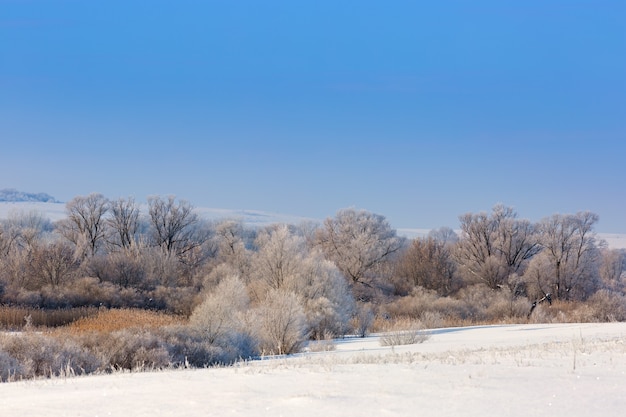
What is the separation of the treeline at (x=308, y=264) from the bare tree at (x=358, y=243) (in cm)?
15

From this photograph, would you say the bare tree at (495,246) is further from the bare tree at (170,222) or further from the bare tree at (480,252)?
the bare tree at (170,222)

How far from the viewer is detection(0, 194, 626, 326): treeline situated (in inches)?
1543

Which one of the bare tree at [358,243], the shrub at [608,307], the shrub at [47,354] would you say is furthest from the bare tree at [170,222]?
the shrub at [47,354]

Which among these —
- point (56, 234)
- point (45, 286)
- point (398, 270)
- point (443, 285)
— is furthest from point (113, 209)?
point (443, 285)

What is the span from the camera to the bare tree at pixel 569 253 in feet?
194

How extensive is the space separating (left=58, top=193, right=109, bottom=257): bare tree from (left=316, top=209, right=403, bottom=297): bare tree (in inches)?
944

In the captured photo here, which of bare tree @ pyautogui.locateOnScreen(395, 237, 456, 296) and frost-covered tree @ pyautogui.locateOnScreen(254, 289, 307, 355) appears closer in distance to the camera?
frost-covered tree @ pyautogui.locateOnScreen(254, 289, 307, 355)

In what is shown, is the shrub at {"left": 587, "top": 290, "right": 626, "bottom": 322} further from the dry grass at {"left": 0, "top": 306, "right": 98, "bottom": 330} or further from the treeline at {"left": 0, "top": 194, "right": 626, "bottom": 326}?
the dry grass at {"left": 0, "top": 306, "right": 98, "bottom": 330}

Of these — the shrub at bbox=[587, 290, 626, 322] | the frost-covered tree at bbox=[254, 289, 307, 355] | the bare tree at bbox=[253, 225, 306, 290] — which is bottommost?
the shrub at bbox=[587, 290, 626, 322]

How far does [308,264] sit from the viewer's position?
36.1m

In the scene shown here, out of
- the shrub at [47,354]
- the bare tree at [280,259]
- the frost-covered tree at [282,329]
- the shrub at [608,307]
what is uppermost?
the bare tree at [280,259]

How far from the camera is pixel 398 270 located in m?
68.8

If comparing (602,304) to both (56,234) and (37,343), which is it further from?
(56,234)

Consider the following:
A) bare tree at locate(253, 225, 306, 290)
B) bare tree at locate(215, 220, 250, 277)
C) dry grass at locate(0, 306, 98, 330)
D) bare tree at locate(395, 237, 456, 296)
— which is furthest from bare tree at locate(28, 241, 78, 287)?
bare tree at locate(395, 237, 456, 296)
